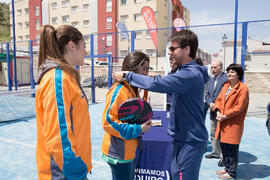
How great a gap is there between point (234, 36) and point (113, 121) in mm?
7325

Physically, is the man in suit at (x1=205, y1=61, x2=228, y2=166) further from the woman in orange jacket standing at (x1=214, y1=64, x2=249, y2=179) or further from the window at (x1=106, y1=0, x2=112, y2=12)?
the window at (x1=106, y1=0, x2=112, y2=12)

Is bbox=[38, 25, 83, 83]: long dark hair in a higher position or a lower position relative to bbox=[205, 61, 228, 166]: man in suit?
higher

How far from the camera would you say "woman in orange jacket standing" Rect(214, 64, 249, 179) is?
12.0 ft

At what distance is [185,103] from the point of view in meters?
1.94

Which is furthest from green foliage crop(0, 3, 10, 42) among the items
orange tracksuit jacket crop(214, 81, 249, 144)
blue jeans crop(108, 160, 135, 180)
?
blue jeans crop(108, 160, 135, 180)

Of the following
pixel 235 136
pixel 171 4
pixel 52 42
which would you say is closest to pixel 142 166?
pixel 235 136

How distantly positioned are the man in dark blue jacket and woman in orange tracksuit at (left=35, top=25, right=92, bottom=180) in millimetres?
614

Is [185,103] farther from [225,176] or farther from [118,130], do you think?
[225,176]

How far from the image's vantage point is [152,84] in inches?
73.4

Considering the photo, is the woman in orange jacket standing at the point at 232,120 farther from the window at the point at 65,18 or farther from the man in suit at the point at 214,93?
the window at the point at 65,18

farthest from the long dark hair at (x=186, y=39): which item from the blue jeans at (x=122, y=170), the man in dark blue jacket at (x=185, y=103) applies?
the blue jeans at (x=122, y=170)

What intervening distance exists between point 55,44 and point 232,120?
11.0ft

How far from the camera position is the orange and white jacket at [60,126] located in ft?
4.28

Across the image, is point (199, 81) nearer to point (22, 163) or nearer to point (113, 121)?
point (113, 121)
